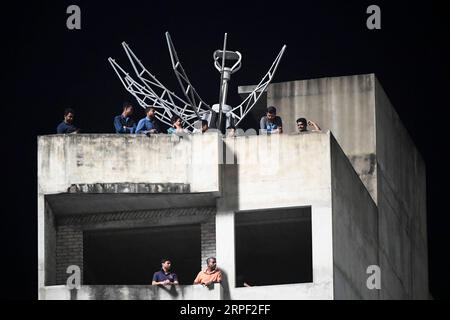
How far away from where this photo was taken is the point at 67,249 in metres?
60.5

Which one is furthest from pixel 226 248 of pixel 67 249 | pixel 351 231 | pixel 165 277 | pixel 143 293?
pixel 67 249

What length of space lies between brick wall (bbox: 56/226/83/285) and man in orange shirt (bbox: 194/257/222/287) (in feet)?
12.6

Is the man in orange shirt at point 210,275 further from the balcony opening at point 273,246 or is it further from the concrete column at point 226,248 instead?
the balcony opening at point 273,246

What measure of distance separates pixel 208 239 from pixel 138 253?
5.52 metres

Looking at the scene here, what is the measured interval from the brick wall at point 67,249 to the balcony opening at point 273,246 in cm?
416

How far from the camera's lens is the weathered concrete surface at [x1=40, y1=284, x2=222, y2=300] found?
57.9 metres

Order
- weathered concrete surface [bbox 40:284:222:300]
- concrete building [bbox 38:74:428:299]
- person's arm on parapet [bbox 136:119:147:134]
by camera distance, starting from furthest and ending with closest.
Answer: person's arm on parapet [bbox 136:119:147:134]
concrete building [bbox 38:74:428:299]
weathered concrete surface [bbox 40:284:222:300]

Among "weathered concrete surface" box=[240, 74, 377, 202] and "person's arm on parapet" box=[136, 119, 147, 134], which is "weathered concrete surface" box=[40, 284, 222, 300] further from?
"weathered concrete surface" box=[240, 74, 377, 202]

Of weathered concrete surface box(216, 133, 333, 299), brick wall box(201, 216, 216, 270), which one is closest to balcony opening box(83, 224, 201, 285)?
brick wall box(201, 216, 216, 270)

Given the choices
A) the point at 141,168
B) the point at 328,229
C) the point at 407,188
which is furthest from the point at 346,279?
the point at 407,188

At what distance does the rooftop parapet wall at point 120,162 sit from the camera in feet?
194
